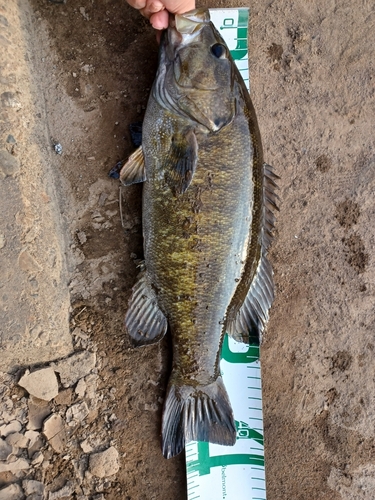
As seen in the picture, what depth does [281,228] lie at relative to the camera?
305 cm

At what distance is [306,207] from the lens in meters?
3.06

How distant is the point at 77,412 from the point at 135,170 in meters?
1.61

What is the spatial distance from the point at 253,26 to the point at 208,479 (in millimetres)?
3187

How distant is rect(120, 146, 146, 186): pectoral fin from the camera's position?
2.63m

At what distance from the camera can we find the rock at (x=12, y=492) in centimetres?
261

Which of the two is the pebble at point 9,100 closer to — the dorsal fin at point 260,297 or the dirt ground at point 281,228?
the dirt ground at point 281,228

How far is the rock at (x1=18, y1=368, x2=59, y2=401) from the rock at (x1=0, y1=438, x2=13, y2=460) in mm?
336

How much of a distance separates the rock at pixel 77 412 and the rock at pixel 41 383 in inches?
6.1

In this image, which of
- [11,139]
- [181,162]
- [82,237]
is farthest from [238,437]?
[11,139]

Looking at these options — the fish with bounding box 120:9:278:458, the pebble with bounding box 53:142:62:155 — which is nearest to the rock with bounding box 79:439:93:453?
the fish with bounding box 120:9:278:458

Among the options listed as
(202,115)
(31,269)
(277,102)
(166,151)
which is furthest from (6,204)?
(277,102)

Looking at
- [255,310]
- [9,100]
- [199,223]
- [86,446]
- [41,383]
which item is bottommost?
[86,446]

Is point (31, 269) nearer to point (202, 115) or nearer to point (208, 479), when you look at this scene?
point (202, 115)

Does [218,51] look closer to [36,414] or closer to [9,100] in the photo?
[9,100]
